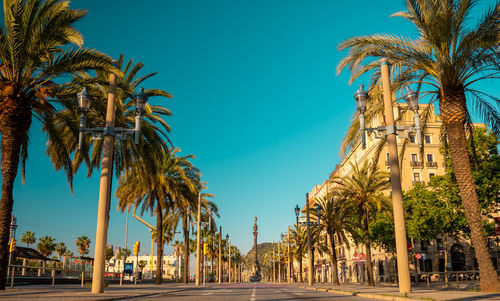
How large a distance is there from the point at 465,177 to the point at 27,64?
16.8 metres

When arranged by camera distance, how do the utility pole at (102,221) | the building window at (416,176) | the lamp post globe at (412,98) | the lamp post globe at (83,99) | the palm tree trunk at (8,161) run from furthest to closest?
the building window at (416,176), the palm tree trunk at (8,161), the lamp post globe at (412,98), the lamp post globe at (83,99), the utility pole at (102,221)

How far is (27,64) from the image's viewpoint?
14867mm

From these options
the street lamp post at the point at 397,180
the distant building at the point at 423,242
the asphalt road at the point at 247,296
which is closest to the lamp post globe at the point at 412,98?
the street lamp post at the point at 397,180

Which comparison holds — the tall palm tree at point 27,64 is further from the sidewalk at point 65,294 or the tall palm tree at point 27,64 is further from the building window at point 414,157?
the building window at point 414,157

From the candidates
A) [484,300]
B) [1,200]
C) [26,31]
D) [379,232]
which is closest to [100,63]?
[26,31]

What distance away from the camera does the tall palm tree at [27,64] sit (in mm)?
14078

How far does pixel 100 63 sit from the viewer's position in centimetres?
1508

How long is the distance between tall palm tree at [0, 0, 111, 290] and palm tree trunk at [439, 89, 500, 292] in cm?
1316

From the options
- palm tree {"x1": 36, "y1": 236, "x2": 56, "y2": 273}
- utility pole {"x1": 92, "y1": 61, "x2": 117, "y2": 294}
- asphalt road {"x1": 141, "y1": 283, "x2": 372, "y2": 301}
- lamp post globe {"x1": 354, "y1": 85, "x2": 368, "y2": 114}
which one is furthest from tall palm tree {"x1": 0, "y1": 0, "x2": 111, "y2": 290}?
palm tree {"x1": 36, "y1": 236, "x2": 56, "y2": 273}

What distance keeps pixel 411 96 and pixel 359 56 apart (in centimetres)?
405

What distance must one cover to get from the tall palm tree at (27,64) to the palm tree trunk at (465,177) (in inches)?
518

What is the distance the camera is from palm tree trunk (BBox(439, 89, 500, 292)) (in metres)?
14.4

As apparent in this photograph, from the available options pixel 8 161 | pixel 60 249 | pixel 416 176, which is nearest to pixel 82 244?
pixel 60 249

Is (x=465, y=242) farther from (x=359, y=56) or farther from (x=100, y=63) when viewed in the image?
(x=100, y=63)
